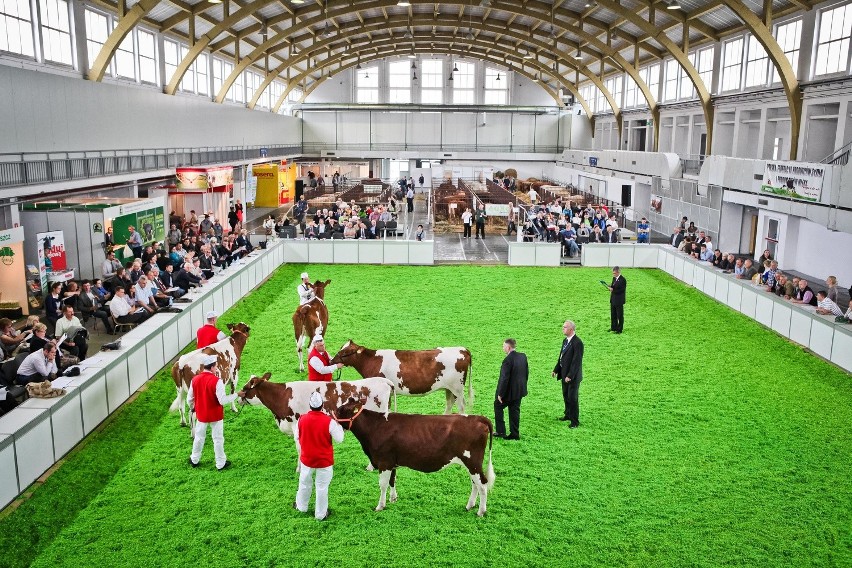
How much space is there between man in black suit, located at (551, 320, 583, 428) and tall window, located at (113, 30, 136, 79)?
2363 cm

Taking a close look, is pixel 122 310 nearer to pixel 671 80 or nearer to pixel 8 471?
pixel 8 471

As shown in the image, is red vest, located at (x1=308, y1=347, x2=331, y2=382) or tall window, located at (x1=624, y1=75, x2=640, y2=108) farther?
tall window, located at (x1=624, y1=75, x2=640, y2=108)

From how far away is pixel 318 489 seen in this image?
720 centimetres

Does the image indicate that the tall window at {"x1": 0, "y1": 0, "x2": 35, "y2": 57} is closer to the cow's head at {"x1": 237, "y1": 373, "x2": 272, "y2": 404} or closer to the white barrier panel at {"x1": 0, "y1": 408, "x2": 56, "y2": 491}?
the white barrier panel at {"x1": 0, "y1": 408, "x2": 56, "y2": 491}

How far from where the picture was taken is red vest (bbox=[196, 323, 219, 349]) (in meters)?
10.3

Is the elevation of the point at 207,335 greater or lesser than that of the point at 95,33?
lesser

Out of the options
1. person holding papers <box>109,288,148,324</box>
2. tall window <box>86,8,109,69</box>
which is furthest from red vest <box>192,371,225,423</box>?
tall window <box>86,8,109,69</box>

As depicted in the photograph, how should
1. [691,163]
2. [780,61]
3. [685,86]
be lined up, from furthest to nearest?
1. [685,86]
2. [691,163]
3. [780,61]

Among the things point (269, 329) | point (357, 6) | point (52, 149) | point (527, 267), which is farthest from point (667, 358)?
point (357, 6)

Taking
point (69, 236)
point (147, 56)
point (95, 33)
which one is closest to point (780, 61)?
point (69, 236)

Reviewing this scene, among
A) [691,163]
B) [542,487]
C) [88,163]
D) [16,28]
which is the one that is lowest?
[542,487]

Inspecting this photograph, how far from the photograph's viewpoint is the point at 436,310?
1727 centimetres

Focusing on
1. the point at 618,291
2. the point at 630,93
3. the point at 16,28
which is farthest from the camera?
the point at 630,93

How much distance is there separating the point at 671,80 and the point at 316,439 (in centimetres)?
3573
